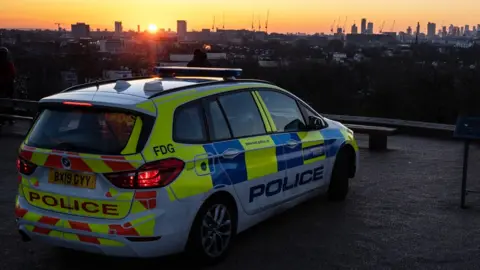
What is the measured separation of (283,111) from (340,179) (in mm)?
1338

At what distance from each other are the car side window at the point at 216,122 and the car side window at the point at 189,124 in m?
0.09

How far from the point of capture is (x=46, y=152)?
450cm

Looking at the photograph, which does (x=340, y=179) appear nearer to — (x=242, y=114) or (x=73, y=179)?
(x=242, y=114)

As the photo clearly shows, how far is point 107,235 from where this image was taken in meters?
4.25

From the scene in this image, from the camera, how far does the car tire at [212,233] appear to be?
4629 millimetres

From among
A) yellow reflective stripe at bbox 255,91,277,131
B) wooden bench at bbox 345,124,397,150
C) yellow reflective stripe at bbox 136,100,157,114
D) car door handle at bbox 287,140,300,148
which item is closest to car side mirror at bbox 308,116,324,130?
car door handle at bbox 287,140,300,148

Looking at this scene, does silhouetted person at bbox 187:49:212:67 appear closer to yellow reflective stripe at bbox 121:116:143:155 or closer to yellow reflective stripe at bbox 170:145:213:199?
yellow reflective stripe at bbox 170:145:213:199

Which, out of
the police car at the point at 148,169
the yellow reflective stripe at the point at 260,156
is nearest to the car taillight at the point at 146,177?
the police car at the point at 148,169

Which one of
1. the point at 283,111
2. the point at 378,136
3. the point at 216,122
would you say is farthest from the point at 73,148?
the point at 378,136

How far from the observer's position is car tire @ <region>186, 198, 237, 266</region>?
4.63 metres

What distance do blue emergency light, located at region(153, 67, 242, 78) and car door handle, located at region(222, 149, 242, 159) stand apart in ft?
3.70

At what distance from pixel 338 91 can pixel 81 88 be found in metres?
32.4

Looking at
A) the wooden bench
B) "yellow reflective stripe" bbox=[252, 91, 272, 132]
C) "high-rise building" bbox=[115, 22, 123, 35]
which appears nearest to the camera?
"yellow reflective stripe" bbox=[252, 91, 272, 132]

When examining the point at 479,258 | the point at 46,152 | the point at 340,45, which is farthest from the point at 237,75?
the point at 340,45
